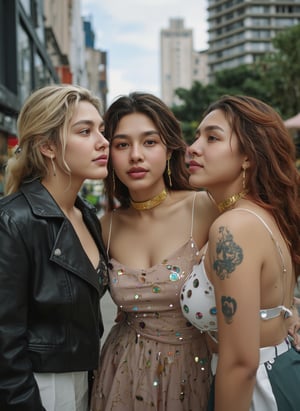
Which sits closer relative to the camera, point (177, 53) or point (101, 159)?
point (101, 159)

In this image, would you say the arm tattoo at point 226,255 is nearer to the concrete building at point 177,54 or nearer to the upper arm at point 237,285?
the upper arm at point 237,285

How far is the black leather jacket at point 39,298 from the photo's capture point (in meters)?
1.94

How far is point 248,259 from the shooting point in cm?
185

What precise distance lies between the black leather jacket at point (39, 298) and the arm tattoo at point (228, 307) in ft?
2.06

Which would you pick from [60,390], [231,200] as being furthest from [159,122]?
[60,390]

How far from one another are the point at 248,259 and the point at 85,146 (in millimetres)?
965

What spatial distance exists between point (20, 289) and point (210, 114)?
114cm

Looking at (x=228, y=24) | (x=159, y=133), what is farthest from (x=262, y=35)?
(x=159, y=133)

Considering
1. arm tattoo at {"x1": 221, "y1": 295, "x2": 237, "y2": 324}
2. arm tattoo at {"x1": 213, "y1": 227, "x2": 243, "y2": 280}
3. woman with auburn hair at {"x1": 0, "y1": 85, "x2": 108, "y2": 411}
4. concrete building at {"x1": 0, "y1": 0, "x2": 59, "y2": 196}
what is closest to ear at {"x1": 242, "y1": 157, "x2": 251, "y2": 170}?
arm tattoo at {"x1": 213, "y1": 227, "x2": 243, "y2": 280}

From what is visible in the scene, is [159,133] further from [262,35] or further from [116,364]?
[262,35]

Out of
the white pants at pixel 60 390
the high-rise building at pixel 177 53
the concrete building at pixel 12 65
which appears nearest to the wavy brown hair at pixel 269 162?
the white pants at pixel 60 390

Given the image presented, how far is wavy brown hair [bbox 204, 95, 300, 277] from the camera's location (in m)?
2.03

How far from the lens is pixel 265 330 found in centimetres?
200

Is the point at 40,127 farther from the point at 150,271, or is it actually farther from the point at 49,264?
the point at 150,271
